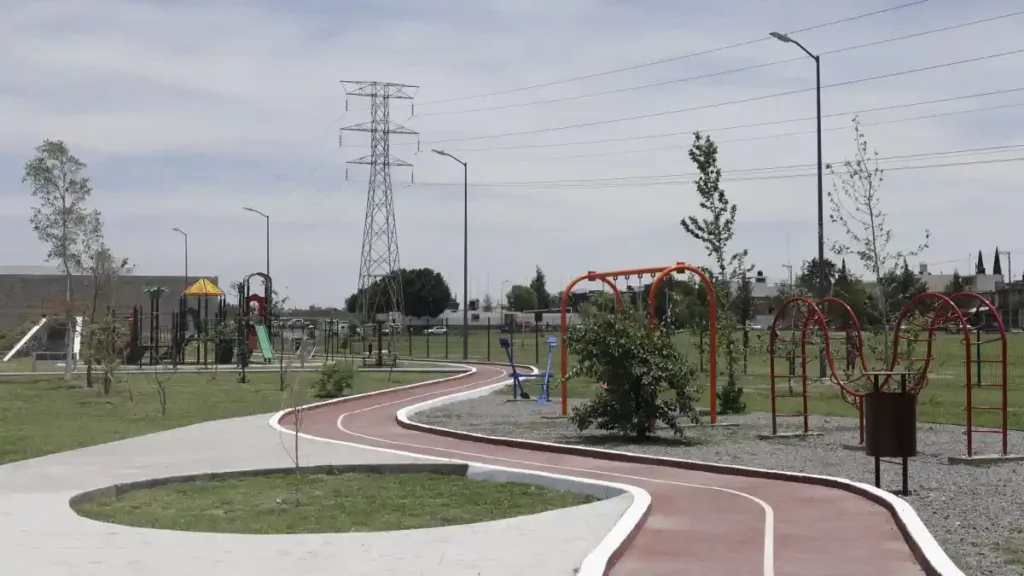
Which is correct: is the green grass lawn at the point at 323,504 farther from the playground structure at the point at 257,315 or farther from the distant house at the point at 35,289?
the distant house at the point at 35,289

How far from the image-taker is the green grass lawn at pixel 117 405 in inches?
770

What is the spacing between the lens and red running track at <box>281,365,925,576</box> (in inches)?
370

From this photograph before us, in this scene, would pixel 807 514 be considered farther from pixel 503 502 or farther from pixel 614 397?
pixel 614 397

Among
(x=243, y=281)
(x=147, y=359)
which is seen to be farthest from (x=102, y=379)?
(x=147, y=359)

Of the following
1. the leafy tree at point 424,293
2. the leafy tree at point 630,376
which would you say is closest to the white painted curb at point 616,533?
the leafy tree at point 630,376

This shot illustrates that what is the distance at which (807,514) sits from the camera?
11.9 metres

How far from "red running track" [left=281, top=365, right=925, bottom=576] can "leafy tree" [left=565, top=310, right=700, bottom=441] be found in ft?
6.60

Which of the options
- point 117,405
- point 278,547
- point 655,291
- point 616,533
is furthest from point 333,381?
point 616,533

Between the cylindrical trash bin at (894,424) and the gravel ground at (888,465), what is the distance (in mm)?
602

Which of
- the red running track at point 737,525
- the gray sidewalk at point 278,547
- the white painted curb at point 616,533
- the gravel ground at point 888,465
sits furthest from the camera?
the gravel ground at point 888,465

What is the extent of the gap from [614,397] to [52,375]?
27.6m

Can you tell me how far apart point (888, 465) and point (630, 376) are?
491 centimetres

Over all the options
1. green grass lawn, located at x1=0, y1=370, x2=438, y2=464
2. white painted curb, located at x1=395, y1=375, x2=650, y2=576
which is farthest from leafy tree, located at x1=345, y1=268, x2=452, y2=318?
white painted curb, located at x1=395, y1=375, x2=650, y2=576

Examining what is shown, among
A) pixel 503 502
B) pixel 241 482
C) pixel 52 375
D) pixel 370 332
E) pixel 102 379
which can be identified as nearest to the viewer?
pixel 503 502
